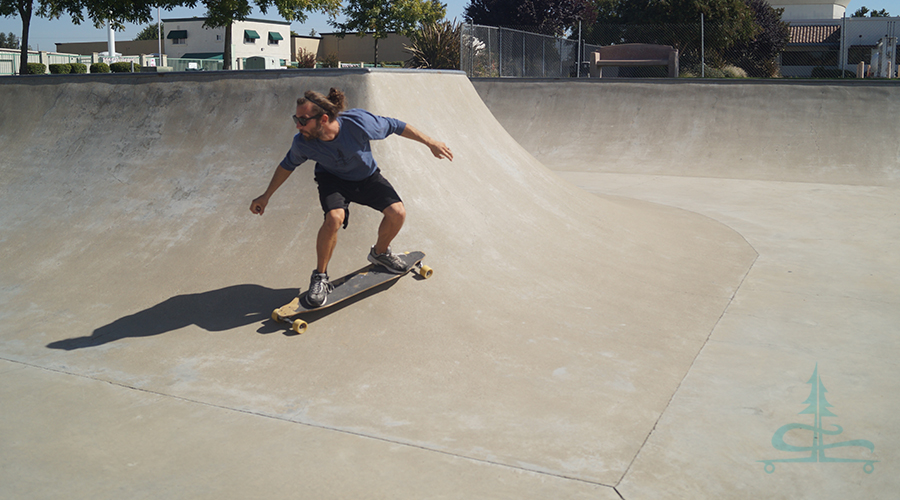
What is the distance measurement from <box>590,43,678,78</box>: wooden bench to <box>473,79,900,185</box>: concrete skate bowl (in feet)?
14.1

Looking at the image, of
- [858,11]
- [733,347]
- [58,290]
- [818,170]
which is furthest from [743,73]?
[858,11]

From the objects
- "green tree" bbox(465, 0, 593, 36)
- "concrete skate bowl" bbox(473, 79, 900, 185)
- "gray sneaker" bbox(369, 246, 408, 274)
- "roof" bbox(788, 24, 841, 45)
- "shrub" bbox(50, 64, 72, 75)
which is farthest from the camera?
"roof" bbox(788, 24, 841, 45)

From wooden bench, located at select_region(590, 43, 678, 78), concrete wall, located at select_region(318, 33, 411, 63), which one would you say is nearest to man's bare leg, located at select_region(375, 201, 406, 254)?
wooden bench, located at select_region(590, 43, 678, 78)

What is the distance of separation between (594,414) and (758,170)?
9.70 meters

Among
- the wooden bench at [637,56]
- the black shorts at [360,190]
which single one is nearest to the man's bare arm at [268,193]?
the black shorts at [360,190]

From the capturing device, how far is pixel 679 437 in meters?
3.07

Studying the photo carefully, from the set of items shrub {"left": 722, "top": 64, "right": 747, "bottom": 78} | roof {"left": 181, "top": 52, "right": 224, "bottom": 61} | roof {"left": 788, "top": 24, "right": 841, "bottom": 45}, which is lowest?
shrub {"left": 722, "top": 64, "right": 747, "bottom": 78}

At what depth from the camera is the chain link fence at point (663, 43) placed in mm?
17766

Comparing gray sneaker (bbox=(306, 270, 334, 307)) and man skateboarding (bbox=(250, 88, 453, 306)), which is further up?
man skateboarding (bbox=(250, 88, 453, 306))

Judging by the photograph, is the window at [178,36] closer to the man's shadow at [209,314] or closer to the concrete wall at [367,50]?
the concrete wall at [367,50]

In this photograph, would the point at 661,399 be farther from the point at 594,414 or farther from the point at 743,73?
the point at 743,73

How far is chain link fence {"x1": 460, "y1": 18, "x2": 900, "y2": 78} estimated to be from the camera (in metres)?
17.8

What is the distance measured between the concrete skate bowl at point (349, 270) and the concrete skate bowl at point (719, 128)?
5104mm

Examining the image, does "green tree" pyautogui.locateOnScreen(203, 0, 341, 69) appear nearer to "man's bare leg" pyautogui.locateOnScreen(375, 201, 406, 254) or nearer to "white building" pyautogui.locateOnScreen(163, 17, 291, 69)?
"man's bare leg" pyautogui.locateOnScreen(375, 201, 406, 254)
